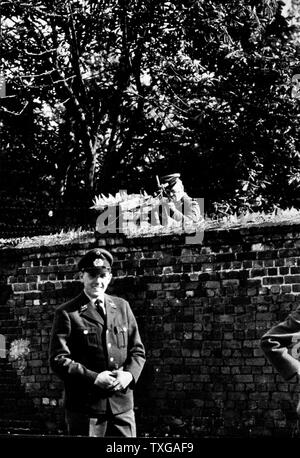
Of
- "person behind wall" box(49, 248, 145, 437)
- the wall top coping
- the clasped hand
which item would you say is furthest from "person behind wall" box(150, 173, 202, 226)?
the clasped hand

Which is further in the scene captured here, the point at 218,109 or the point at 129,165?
the point at 129,165

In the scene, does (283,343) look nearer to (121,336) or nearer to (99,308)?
(121,336)

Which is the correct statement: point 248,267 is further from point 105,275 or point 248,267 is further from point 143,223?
point 105,275

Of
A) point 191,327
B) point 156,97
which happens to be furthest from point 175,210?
point 156,97

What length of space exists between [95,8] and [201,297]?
35.7ft

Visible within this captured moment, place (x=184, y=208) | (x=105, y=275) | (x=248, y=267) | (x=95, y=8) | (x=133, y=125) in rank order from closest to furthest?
(x=105, y=275) < (x=248, y=267) < (x=184, y=208) < (x=95, y=8) < (x=133, y=125)

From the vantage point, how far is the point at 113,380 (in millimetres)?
5961

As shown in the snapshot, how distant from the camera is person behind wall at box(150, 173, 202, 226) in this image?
958 centimetres

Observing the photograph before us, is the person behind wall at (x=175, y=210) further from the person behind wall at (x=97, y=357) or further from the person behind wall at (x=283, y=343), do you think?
the person behind wall at (x=283, y=343)

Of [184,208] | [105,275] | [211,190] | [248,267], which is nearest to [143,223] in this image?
[184,208]

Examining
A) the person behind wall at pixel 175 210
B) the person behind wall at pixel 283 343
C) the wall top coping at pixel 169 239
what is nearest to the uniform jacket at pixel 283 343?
the person behind wall at pixel 283 343

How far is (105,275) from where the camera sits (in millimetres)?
6328

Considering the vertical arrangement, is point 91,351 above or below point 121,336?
below

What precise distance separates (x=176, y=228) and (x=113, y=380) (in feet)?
11.3
